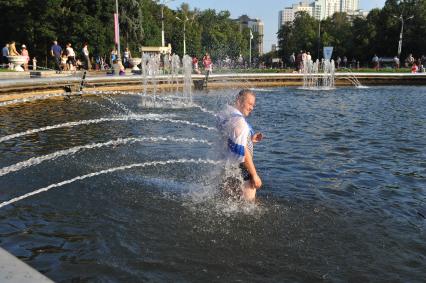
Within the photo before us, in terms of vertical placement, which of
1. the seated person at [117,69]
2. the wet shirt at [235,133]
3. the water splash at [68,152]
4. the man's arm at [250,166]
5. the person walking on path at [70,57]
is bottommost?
the water splash at [68,152]

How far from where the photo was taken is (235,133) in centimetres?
560

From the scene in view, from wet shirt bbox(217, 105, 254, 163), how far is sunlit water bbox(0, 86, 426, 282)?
2.32ft

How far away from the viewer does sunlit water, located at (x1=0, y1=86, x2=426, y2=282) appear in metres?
4.98

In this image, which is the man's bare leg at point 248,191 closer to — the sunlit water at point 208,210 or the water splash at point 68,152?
the sunlit water at point 208,210

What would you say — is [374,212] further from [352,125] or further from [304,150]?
[352,125]

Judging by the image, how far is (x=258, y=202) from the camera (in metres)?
6.94

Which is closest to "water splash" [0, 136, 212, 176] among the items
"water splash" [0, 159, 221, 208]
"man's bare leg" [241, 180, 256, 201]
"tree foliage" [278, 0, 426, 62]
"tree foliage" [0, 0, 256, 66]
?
"water splash" [0, 159, 221, 208]

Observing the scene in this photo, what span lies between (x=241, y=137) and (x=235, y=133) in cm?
9

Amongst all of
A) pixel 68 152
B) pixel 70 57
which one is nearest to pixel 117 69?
pixel 70 57

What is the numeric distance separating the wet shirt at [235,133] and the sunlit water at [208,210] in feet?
2.32

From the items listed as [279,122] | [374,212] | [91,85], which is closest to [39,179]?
[374,212]

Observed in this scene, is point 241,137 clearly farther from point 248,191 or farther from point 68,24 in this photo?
point 68,24

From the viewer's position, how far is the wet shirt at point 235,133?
5.58m

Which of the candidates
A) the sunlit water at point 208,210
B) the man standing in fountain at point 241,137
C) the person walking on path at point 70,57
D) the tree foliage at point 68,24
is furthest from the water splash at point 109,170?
the tree foliage at point 68,24
